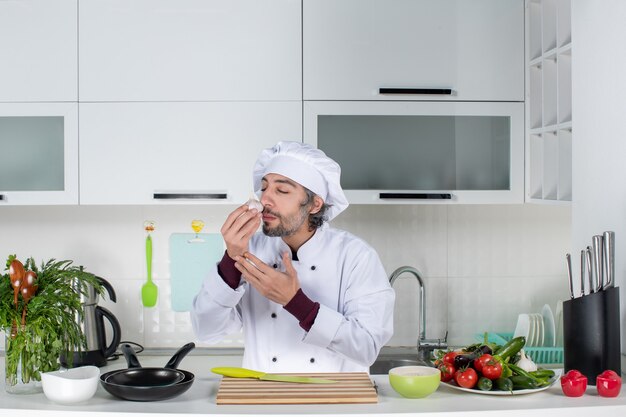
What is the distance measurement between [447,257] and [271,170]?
1.32 meters

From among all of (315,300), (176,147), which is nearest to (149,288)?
(176,147)

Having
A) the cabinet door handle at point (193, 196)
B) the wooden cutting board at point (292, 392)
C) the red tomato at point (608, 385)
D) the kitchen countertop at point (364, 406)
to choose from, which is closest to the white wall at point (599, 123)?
the red tomato at point (608, 385)

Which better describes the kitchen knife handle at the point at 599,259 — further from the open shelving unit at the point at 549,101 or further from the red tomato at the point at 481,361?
the open shelving unit at the point at 549,101

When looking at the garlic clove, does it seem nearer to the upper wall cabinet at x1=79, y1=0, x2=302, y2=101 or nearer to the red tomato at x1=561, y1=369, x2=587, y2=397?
the red tomato at x1=561, y1=369, x2=587, y2=397

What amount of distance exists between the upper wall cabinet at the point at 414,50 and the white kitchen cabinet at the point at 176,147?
0.22 meters

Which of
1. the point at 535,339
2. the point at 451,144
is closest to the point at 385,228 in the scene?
the point at 451,144

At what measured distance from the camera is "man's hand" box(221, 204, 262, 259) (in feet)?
6.86

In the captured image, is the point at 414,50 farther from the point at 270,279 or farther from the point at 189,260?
the point at 270,279

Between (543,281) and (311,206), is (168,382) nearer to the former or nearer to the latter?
(311,206)

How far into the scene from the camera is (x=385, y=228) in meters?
3.49

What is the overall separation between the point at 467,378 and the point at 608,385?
1.09 ft

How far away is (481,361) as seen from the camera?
199cm

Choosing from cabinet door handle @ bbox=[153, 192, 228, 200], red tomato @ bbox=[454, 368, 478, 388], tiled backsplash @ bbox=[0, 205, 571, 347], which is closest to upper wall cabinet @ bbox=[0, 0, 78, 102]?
cabinet door handle @ bbox=[153, 192, 228, 200]

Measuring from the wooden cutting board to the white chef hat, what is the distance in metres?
0.64
